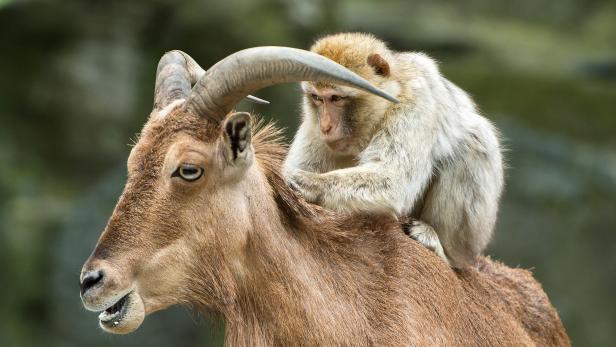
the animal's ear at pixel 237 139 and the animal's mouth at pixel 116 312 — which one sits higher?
the animal's ear at pixel 237 139

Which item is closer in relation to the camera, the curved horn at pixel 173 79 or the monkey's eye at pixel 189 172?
the monkey's eye at pixel 189 172

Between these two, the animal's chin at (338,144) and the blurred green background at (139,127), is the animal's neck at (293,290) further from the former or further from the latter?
the blurred green background at (139,127)

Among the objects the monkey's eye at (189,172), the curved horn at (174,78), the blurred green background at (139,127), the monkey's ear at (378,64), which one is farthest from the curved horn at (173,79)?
the blurred green background at (139,127)

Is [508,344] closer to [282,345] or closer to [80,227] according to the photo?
[282,345]

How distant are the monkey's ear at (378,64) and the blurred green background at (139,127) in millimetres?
8923

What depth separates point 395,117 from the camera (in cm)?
772

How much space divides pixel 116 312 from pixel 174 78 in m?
1.67

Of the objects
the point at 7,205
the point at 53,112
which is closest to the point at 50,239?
the point at 7,205

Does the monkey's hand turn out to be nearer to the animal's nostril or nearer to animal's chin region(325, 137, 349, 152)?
animal's chin region(325, 137, 349, 152)

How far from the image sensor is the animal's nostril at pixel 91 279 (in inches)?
231

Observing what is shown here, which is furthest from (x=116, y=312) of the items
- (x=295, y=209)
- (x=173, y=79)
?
(x=173, y=79)

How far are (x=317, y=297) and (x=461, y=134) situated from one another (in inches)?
77.6

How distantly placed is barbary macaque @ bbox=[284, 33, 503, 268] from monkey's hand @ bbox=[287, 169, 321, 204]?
0.37 meters

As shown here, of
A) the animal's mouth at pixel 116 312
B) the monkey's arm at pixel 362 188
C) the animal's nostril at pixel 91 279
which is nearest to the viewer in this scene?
the animal's nostril at pixel 91 279
